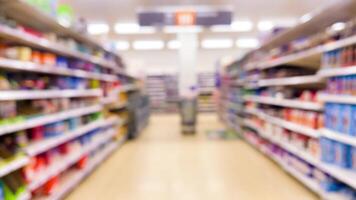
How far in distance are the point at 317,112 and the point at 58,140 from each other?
9.47ft

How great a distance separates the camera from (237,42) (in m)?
14.2

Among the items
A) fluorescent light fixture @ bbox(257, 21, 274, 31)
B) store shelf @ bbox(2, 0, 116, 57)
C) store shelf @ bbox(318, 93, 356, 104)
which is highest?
fluorescent light fixture @ bbox(257, 21, 274, 31)

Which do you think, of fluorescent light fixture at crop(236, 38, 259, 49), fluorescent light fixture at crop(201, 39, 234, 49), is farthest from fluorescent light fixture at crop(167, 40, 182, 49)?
fluorescent light fixture at crop(236, 38, 259, 49)

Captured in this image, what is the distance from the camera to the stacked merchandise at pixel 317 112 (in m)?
2.76

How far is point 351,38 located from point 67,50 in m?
2.94

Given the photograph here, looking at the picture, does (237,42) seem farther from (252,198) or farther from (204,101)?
(252,198)

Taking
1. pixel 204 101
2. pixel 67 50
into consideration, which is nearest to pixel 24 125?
pixel 67 50

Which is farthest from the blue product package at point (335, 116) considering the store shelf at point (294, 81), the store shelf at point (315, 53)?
the store shelf at point (315, 53)

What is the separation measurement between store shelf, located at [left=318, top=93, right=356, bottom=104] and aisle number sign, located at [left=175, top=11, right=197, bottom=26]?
181 inches

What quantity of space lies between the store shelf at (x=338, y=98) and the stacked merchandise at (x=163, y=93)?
1152 cm

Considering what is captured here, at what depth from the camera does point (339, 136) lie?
9.18ft

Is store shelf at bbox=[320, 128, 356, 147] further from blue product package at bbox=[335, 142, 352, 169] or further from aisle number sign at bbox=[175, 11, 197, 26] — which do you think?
aisle number sign at bbox=[175, 11, 197, 26]

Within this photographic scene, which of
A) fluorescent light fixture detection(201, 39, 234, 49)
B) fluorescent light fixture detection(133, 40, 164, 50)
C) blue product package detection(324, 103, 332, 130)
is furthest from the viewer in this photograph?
fluorescent light fixture detection(133, 40, 164, 50)

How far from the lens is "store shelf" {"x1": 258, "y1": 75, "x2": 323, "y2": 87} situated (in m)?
3.44
